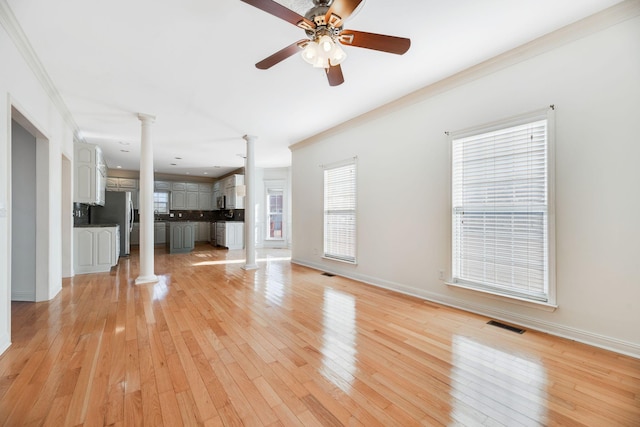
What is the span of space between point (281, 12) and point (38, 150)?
3.69 metres

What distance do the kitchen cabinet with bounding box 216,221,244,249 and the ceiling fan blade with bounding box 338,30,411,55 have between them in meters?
7.33

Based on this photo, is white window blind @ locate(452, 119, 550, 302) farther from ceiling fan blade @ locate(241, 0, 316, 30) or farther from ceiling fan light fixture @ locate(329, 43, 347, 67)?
ceiling fan blade @ locate(241, 0, 316, 30)

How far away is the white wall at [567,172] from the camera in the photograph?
217 centimetres

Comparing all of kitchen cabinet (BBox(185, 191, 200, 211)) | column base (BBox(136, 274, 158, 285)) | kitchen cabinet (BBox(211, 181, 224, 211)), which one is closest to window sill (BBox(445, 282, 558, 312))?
column base (BBox(136, 274, 158, 285))

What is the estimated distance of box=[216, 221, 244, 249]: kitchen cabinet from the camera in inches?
334

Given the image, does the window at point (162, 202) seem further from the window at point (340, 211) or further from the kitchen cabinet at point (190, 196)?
the window at point (340, 211)

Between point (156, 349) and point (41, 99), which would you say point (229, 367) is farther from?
point (41, 99)

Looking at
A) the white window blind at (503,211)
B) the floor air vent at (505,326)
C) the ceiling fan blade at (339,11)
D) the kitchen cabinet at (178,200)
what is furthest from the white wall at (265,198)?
the ceiling fan blade at (339,11)

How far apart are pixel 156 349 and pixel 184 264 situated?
163 inches

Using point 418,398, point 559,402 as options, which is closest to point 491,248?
point 559,402

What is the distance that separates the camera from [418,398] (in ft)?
5.40

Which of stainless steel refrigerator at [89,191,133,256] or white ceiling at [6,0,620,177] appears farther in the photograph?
stainless steel refrigerator at [89,191,133,256]

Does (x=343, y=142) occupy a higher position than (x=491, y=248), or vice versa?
(x=343, y=142)

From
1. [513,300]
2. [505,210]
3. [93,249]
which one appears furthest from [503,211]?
[93,249]
